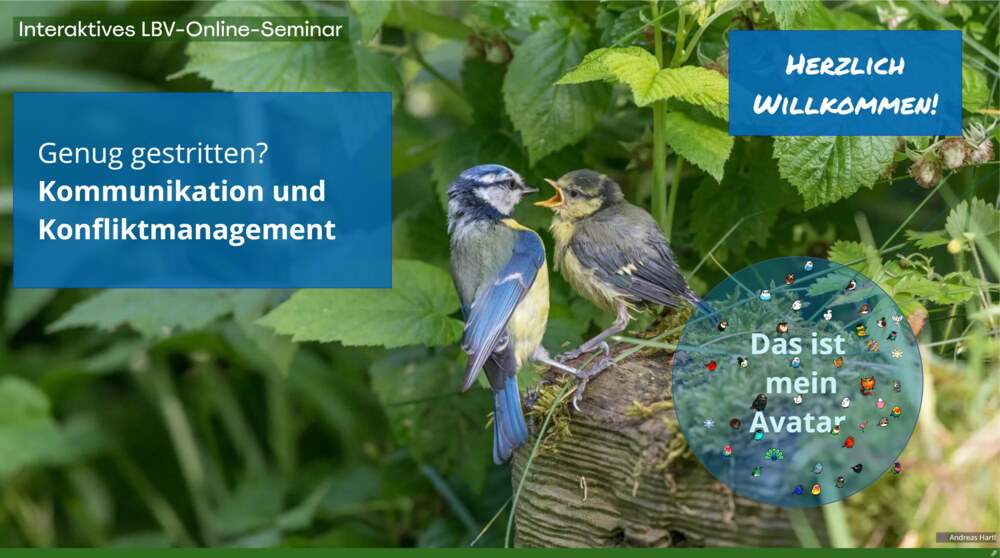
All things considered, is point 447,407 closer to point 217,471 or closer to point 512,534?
point 512,534

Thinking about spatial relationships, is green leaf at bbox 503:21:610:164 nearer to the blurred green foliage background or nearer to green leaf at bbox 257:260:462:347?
the blurred green foliage background

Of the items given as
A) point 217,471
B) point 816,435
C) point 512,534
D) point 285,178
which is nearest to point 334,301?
point 285,178

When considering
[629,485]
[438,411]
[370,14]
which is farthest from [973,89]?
[438,411]

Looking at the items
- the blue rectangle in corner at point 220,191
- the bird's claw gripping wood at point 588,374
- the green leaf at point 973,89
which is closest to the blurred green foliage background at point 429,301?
the green leaf at point 973,89

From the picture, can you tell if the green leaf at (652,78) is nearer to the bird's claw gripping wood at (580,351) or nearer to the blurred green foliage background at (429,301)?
the blurred green foliage background at (429,301)

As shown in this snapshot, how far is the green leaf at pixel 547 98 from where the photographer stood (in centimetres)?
210

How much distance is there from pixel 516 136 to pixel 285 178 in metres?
0.52

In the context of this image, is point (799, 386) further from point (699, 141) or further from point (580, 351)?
point (699, 141)

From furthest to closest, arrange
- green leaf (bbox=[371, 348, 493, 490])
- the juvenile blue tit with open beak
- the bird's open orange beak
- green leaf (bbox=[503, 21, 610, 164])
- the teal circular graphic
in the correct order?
green leaf (bbox=[371, 348, 493, 490]), green leaf (bbox=[503, 21, 610, 164]), the bird's open orange beak, the juvenile blue tit with open beak, the teal circular graphic

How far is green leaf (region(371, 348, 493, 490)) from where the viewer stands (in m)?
2.40

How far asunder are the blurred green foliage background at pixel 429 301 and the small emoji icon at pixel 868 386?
0.26ft

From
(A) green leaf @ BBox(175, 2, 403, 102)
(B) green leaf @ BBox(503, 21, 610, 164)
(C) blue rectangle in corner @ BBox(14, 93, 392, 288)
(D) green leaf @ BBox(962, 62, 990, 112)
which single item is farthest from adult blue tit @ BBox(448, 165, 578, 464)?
(D) green leaf @ BBox(962, 62, 990, 112)

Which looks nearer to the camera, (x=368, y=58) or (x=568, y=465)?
(x=568, y=465)

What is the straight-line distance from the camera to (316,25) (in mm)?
2318
